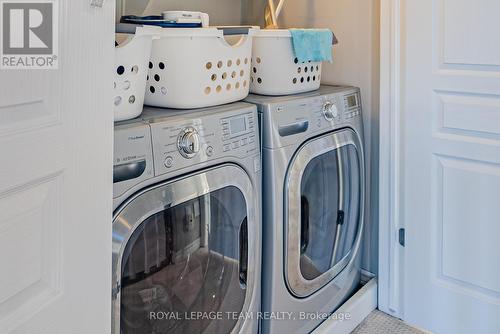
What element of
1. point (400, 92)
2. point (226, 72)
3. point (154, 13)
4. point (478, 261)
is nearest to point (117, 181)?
point (226, 72)

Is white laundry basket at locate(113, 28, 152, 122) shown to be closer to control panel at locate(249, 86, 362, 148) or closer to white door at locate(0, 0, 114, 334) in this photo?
white door at locate(0, 0, 114, 334)

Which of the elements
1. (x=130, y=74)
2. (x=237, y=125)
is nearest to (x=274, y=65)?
(x=237, y=125)

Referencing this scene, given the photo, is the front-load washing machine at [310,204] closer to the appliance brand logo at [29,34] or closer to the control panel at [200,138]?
the control panel at [200,138]

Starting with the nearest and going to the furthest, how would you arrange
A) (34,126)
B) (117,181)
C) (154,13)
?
(34,126)
(117,181)
(154,13)

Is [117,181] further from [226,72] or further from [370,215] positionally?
[370,215]

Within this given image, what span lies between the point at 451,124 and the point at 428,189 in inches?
11.0

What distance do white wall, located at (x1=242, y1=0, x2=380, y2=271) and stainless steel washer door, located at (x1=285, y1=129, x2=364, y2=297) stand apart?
0.36ft

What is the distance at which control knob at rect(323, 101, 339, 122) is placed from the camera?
6.01 feet

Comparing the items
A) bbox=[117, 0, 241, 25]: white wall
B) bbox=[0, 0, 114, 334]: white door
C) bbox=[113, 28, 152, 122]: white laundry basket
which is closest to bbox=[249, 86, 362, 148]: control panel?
bbox=[113, 28, 152, 122]: white laundry basket

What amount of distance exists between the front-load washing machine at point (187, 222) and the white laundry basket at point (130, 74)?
5 cm

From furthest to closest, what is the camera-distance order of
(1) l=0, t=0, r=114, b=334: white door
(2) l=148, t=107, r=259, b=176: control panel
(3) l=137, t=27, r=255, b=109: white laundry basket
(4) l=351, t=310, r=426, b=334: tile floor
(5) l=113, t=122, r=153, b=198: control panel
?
(4) l=351, t=310, r=426, b=334: tile floor → (3) l=137, t=27, r=255, b=109: white laundry basket → (2) l=148, t=107, r=259, b=176: control panel → (5) l=113, t=122, r=153, b=198: control panel → (1) l=0, t=0, r=114, b=334: white door

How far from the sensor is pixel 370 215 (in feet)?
7.27

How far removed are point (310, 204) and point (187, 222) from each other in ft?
2.22

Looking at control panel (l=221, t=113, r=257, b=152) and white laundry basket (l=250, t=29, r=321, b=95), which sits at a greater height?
white laundry basket (l=250, t=29, r=321, b=95)
